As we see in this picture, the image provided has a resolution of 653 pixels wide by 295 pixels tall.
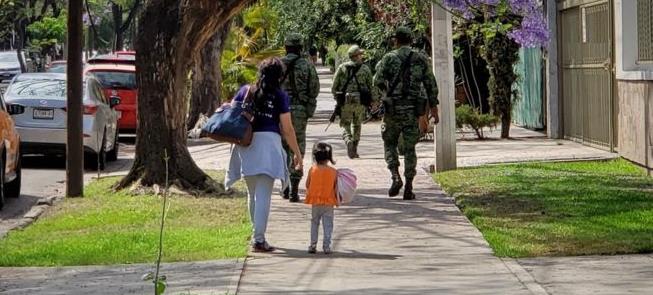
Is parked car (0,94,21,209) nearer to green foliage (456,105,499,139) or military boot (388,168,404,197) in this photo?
military boot (388,168,404,197)

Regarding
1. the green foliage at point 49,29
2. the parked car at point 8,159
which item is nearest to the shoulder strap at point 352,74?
the parked car at point 8,159

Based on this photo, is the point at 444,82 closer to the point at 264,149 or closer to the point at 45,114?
the point at 45,114

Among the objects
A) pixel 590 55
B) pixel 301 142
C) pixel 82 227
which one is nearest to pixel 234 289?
pixel 82 227

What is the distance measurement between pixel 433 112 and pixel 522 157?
5.39m

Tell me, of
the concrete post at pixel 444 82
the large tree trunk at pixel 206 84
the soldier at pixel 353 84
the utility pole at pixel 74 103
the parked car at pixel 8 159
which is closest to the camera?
the parked car at pixel 8 159

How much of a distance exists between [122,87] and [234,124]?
53.0 ft

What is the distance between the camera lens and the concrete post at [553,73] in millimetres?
23688

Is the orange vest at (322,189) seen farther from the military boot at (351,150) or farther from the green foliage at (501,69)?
the green foliage at (501,69)

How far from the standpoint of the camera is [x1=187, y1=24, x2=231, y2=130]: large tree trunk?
29828 mm

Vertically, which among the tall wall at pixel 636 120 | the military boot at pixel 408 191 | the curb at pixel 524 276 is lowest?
the curb at pixel 524 276

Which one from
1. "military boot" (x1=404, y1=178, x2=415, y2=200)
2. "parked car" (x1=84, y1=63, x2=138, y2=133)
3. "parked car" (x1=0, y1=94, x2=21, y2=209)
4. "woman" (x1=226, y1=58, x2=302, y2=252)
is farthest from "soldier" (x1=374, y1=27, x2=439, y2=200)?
"parked car" (x1=84, y1=63, x2=138, y2=133)

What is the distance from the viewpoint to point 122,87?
27.1m

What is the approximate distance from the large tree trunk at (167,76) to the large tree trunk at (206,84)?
44.6ft

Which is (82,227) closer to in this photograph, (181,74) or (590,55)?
(181,74)
